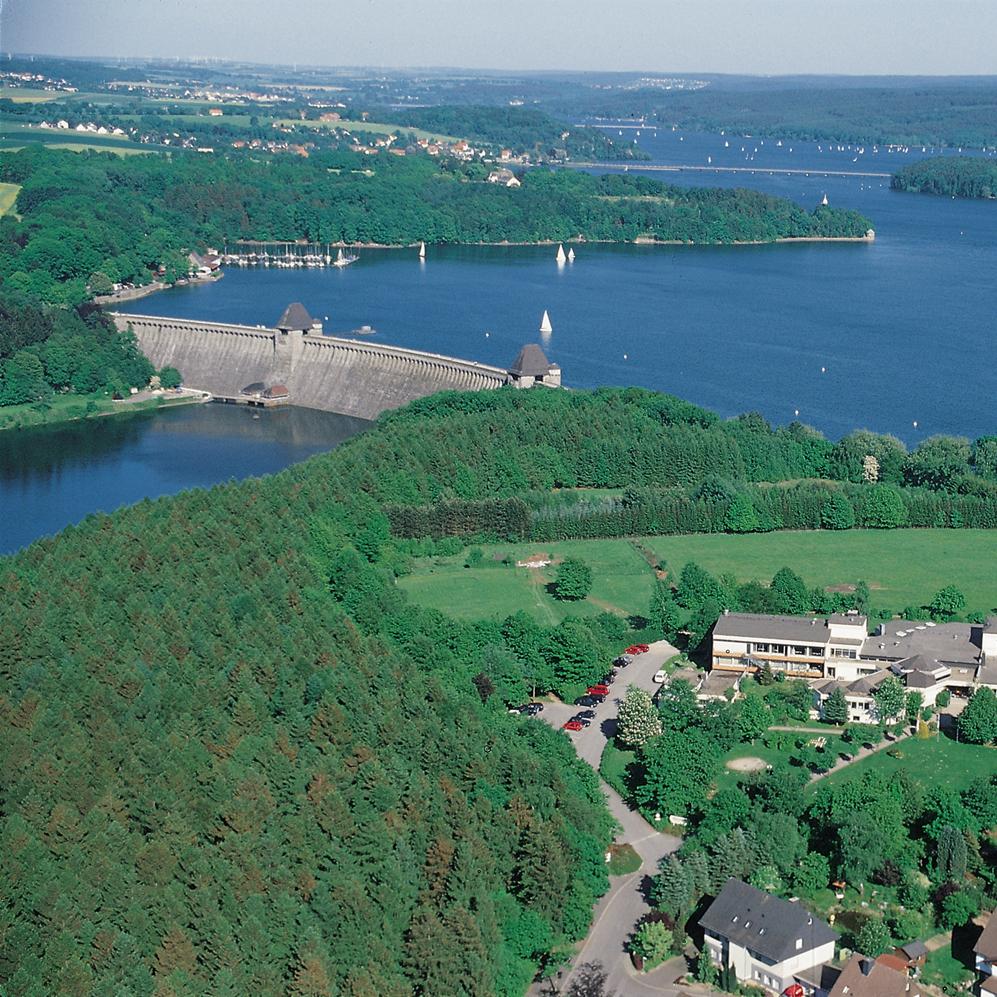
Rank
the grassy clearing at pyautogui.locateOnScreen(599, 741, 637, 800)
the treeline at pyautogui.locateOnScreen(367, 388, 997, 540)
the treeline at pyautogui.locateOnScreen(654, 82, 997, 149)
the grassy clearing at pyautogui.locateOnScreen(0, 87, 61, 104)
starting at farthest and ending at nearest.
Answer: the treeline at pyautogui.locateOnScreen(654, 82, 997, 149) → the grassy clearing at pyautogui.locateOnScreen(0, 87, 61, 104) → the treeline at pyautogui.locateOnScreen(367, 388, 997, 540) → the grassy clearing at pyautogui.locateOnScreen(599, 741, 637, 800)

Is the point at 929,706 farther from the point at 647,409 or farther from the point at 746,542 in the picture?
the point at 647,409

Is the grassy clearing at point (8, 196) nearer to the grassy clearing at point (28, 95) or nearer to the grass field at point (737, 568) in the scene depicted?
the grassy clearing at point (28, 95)

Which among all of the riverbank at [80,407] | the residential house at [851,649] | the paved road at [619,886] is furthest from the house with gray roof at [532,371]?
the paved road at [619,886]

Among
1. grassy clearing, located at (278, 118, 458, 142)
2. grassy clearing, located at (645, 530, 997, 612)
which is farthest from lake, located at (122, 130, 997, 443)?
grassy clearing, located at (278, 118, 458, 142)

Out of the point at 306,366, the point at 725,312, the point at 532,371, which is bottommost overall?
the point at 725,312

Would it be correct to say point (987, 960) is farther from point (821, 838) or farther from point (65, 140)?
point (65, 140)

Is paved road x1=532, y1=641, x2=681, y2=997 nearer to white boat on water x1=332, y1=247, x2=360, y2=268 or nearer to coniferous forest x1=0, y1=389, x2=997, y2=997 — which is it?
coniferous forest x1=0, y1=389, x2=997, y2=997

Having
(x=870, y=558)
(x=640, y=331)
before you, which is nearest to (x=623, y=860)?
(x=870, y=558)
